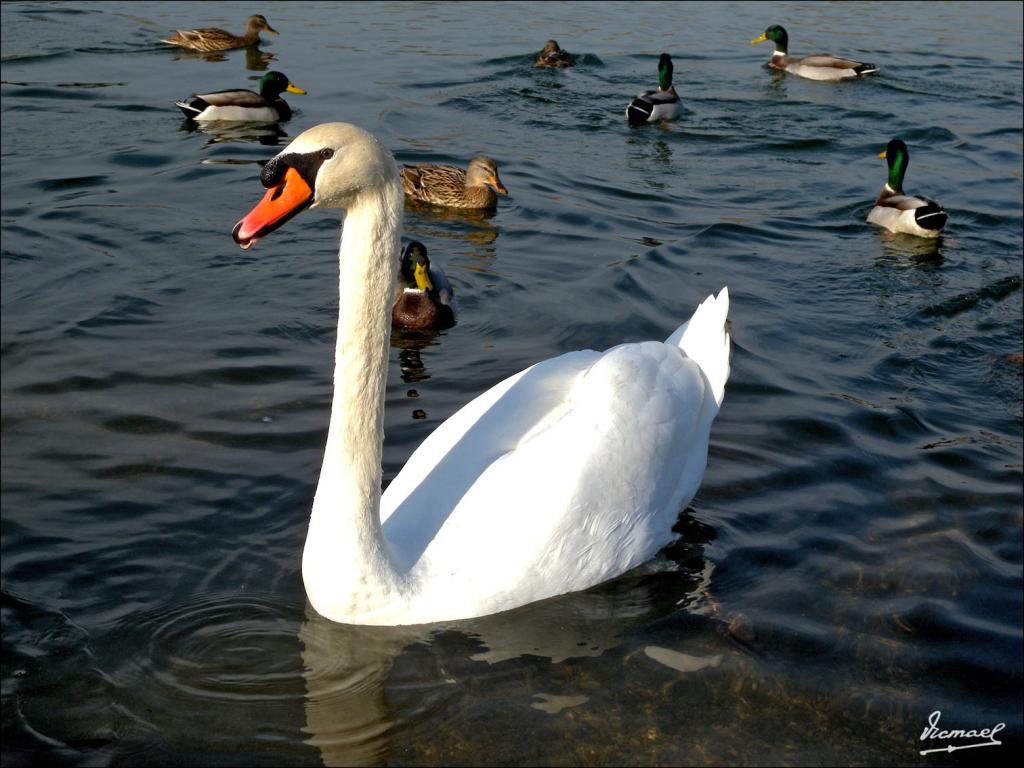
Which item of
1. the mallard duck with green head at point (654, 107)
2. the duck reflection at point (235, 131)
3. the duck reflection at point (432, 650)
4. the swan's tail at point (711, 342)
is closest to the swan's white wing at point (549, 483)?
the duck reflection at point (432, 650)

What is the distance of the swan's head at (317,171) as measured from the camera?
438 cm

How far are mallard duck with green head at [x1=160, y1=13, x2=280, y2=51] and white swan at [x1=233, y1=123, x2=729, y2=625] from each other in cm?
1579

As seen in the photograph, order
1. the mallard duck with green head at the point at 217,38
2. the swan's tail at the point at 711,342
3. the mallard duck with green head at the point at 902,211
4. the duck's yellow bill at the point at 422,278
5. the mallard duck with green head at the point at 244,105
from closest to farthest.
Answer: the swan's tail at the point at 711,342
the duck's yellow bill at the point at 422,278
the mallard duck with green head at the point at 902,211
the mallard duck with green head at the point at 244,105
the mallard duck with green head at the point at 217,38

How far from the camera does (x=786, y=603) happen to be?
5.66m

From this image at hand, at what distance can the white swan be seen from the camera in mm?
4648

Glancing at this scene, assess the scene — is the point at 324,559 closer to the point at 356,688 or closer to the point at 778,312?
the point at 356,688

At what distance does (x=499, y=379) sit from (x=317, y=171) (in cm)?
409

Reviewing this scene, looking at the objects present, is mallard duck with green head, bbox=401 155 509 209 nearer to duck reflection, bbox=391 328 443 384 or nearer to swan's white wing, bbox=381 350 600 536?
duck reflection, bbox=391 328 443 384

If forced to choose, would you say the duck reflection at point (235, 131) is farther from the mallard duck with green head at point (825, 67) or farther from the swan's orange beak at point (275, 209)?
the swan's orange beak at point (275, 209)

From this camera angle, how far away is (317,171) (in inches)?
175

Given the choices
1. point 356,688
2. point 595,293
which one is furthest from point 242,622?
point 595,293

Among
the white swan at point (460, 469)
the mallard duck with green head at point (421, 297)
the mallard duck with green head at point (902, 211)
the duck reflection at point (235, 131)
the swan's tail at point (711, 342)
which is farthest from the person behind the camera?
the duck reflection at point (235, 131)

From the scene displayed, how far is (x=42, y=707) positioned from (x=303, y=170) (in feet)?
7.41
